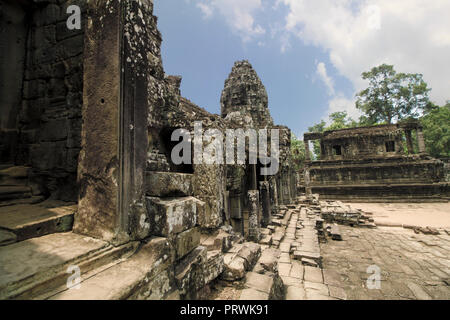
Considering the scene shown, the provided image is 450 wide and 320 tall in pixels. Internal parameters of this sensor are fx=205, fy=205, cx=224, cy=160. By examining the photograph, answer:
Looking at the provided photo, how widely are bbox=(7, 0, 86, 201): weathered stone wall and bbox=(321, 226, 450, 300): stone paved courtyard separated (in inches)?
169

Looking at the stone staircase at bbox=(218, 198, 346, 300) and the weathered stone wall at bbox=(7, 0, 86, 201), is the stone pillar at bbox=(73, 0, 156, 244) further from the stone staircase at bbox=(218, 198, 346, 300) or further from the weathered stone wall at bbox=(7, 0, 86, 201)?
Result: the stone staircase at bbox=(218, 198, 346, 300)

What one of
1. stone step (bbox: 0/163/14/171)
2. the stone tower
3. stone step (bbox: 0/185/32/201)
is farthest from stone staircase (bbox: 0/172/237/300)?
the stone tower

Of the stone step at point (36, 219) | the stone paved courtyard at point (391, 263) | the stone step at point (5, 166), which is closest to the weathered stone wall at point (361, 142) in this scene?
the stone paved courtyard at point (391, 263)

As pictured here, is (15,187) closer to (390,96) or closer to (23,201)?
(23,201)

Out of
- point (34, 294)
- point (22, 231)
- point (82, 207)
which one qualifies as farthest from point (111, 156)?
point (34, 294)

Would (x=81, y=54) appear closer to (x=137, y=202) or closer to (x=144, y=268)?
(x=137, y=202)

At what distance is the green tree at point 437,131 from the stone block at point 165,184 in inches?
1535

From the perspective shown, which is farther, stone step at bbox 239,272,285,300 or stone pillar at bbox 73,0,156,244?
stone step at bbox 239,272,285,300

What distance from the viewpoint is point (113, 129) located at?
171 centimetres

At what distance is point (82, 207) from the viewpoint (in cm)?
182

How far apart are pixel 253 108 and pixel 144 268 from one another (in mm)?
14447

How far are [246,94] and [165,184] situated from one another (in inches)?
560

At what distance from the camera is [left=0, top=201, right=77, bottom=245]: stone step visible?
1.55 meters

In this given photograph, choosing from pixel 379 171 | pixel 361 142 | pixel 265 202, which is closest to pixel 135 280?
pixel 265 202
